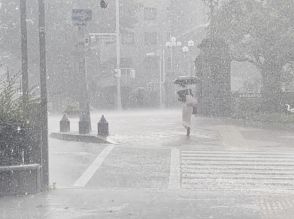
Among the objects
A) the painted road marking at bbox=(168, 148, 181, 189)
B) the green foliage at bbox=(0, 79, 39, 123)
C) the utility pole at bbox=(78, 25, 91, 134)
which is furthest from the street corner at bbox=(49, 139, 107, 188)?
the painted road marking at bbox=(168, 148, 181, 189)

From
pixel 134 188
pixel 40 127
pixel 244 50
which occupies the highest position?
pixel 244 50

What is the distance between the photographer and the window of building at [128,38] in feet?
222

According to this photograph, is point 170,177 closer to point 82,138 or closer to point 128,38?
point 82,138

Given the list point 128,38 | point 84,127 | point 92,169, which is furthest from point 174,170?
point 128,38

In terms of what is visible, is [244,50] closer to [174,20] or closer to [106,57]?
[106,57]

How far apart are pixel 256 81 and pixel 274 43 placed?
60.5ft

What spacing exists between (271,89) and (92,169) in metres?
19.1

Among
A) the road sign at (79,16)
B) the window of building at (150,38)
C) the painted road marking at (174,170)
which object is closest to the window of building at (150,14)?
the window of building at (150,38)

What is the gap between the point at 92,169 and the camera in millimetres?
13406

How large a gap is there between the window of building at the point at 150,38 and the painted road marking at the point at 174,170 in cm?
5444

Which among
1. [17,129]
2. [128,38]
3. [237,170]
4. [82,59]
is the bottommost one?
A: [237,170]

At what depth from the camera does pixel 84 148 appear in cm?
1752

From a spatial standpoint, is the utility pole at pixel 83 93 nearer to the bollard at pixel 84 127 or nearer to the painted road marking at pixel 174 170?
the bollard at pixel 84 127

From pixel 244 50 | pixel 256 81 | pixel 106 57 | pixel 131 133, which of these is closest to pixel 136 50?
pixel 106 57
